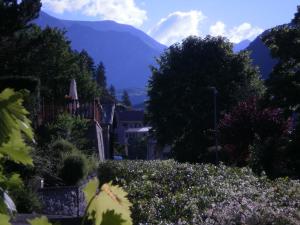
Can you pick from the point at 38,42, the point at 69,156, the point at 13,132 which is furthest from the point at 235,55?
the point at 13,132

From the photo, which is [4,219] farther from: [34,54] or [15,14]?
[34,54]

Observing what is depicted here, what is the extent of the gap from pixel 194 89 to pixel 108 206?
46491mm

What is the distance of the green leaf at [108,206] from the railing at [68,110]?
20966mm

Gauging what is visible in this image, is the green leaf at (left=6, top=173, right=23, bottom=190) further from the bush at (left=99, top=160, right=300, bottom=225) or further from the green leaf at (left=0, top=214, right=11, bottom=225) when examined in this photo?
the bush at (left=99, top=160, right=300, bottom=225)

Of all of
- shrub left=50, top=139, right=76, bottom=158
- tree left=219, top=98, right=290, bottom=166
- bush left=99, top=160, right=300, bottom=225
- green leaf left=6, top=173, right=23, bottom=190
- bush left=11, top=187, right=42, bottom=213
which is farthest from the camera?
tree left=219, top=98, right=290, bottom=166

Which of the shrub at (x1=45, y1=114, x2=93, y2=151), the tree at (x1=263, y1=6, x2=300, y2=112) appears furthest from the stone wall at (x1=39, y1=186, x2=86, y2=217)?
the tree at (x1=263, y1=6, x2=300, y2=112)

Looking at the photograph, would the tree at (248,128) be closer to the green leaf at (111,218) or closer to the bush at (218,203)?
the bush at (218,203)

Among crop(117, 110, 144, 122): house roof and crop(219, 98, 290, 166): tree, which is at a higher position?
crop(219, 98, 290, 166): tree

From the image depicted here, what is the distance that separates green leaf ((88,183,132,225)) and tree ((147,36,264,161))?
4366 centimetres

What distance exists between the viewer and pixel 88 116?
25.2 metres

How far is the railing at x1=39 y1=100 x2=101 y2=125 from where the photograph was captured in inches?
882

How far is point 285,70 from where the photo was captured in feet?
97.1

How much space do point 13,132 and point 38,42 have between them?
1293 inches

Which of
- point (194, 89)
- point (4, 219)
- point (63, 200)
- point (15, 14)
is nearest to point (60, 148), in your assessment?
point (63, 200)
